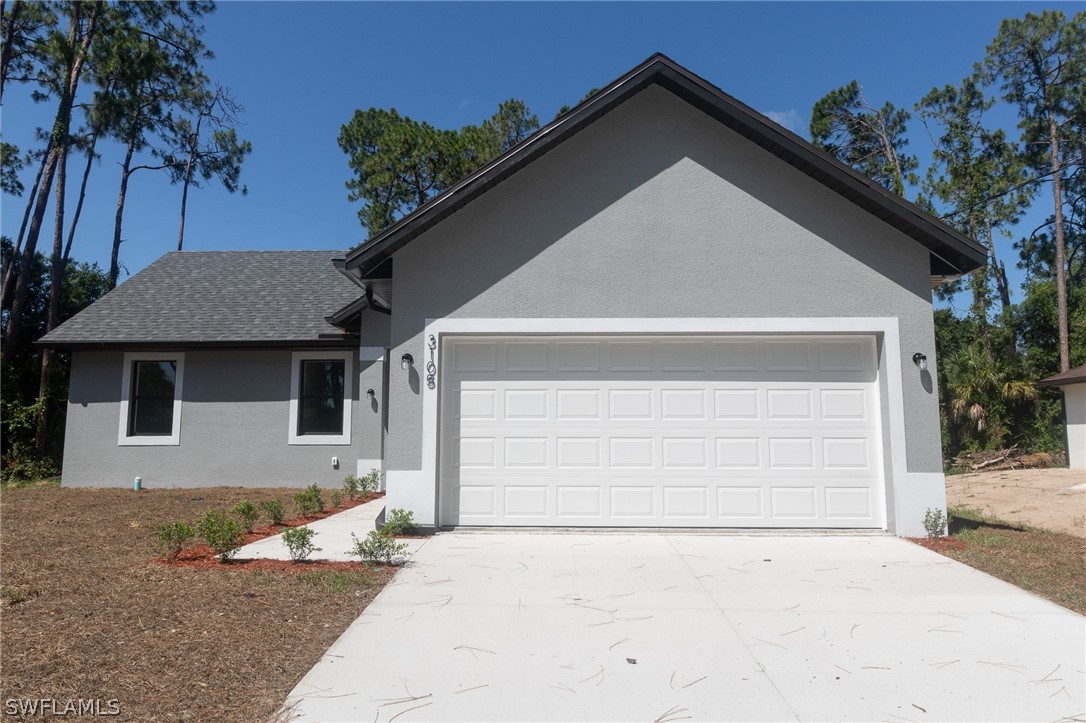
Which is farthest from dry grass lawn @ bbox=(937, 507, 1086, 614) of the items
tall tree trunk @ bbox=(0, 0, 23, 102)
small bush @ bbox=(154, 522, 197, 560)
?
tall tree trunk @ bbox=(0, 0, 23, 102)

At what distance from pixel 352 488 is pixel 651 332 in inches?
265

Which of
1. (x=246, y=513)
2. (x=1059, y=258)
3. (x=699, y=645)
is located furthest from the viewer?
(x=1059, y=258)

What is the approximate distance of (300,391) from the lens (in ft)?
44.4

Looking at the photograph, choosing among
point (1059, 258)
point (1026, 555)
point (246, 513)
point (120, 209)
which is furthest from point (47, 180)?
point (1059, 258)

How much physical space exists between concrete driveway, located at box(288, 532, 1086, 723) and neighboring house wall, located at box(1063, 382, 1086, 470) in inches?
593

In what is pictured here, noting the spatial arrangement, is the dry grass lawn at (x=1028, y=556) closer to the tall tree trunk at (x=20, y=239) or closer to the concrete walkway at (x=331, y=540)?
the concrete walkway at (x=331, y=540)

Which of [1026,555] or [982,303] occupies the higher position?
[982,303]

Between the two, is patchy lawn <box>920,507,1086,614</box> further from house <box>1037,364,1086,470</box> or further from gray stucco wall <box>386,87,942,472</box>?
house <box>1037,364,1086,470</box>

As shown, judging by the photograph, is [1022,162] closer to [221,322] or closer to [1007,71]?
[1007,71]

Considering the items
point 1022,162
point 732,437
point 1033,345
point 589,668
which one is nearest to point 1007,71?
point 1022,162

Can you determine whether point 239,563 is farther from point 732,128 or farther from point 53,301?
point 53,301

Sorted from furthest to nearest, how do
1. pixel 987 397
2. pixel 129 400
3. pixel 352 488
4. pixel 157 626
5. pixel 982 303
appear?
pixel 982 303 → pixel 987 397 → pixel 129 400 → pixel 352 488 → pixel 157 626

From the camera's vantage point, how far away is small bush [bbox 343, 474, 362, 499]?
11.7 m

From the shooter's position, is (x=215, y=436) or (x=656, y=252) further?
(x=215, y=436)
